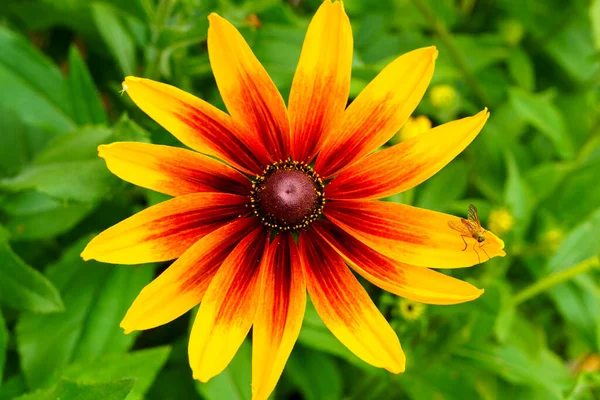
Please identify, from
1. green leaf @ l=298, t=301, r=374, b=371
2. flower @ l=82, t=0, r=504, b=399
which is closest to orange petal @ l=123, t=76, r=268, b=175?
flower @ l=82, t=0, r=504, b=399

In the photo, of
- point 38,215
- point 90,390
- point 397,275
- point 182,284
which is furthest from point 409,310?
point 38,215

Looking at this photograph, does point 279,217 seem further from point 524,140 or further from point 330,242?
point 524,140

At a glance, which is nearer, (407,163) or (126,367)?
(407,163)

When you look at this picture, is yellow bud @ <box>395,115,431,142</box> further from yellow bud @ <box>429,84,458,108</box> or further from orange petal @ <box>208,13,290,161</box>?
orange petal @ <box>208,13,290,161</box>

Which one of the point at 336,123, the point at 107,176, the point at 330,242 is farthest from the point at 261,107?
the point at 107,176

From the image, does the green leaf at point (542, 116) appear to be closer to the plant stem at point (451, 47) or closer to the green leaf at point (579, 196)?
the green leaf at point (579, 196)

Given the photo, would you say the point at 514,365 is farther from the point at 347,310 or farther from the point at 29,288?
the point at 29,288
